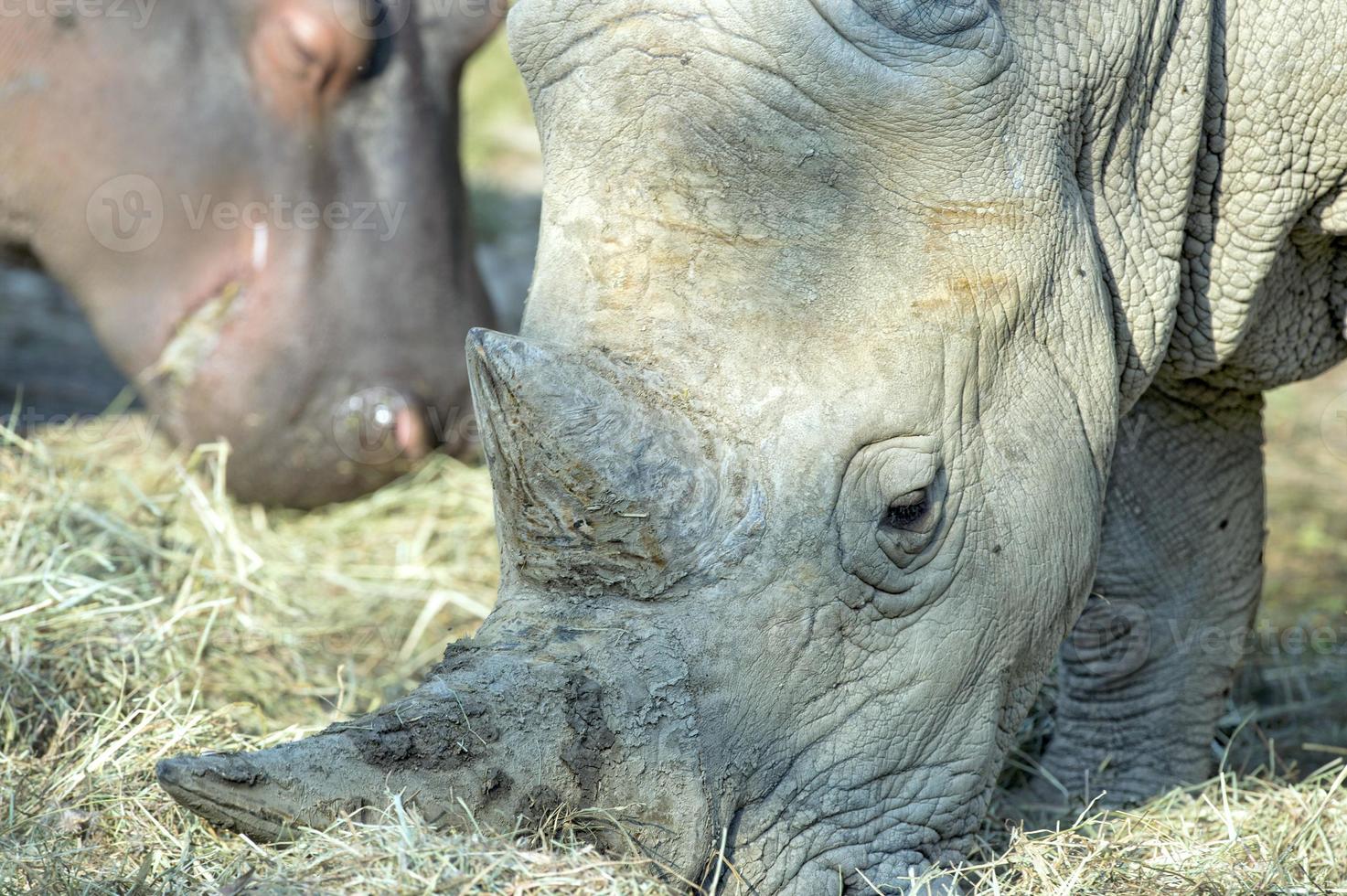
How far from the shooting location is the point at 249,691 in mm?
3820

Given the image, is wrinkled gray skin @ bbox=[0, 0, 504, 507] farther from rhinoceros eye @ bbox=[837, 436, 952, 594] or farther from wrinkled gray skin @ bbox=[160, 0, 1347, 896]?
rhinoceros eye @ bbox=[837, 436, 952, 594]

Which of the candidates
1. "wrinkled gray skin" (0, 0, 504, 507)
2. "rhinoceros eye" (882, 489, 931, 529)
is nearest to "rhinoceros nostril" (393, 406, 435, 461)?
"wrinkled gray skin" (0, 0, 504, 507)

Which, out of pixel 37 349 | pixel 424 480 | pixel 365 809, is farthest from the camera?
pixel 37 349

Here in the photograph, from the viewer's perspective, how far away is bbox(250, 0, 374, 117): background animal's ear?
5000 mm

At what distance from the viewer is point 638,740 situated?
2.23m

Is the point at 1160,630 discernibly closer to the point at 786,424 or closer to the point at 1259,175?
the point at 1259,175

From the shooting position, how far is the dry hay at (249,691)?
7.22 feet

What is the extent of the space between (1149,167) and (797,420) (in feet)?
2.97

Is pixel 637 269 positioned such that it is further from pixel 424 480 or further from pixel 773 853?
pixel 424 480

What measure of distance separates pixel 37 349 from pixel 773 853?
5.42 metres

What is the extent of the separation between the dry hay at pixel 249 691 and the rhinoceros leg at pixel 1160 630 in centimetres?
18

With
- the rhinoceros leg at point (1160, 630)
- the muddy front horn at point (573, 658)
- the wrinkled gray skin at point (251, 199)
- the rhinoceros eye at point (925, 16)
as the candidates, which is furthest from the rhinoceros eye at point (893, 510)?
the wrinkled gray skin at point (251, 199)

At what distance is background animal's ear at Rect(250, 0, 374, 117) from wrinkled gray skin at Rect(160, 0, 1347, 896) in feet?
8.57

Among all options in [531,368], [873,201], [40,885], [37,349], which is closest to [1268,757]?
[873,201]
